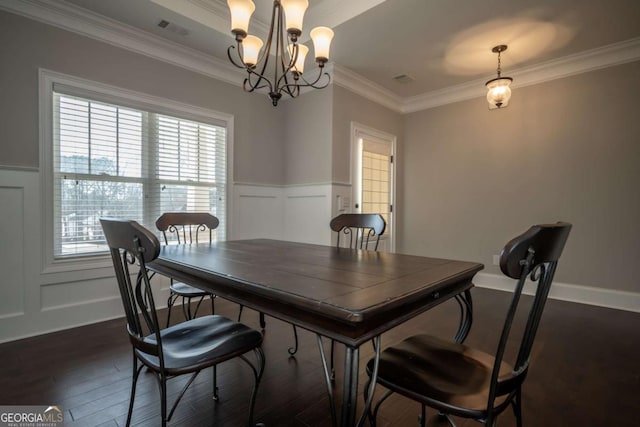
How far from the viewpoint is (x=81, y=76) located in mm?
2576

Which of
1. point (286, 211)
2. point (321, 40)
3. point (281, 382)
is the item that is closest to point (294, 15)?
point (321, 40)

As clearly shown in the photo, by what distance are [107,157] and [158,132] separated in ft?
1.74

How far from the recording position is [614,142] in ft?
10.5

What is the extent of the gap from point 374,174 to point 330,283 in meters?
3.37

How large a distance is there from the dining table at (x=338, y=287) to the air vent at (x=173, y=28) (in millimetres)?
2180

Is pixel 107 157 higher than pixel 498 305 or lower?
higher

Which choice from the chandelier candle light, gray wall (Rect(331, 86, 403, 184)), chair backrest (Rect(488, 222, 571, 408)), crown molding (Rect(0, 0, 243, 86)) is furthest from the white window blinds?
chair backrest (Rect(488, 222, 571, 408))

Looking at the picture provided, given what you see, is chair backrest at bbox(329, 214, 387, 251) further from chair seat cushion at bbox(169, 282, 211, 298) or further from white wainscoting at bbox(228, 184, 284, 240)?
white wainscoting at bbox(228, 184, 284, 240)

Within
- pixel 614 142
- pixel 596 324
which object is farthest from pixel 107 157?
pixel 614 142

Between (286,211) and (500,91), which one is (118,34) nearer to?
(286,211)

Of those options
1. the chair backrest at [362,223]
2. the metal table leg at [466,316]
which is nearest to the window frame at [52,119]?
the chair backrest at [362,223]

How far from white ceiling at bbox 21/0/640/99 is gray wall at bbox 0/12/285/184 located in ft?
1.02

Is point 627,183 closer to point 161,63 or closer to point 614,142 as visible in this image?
point 614,142

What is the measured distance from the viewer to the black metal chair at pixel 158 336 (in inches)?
40.9
